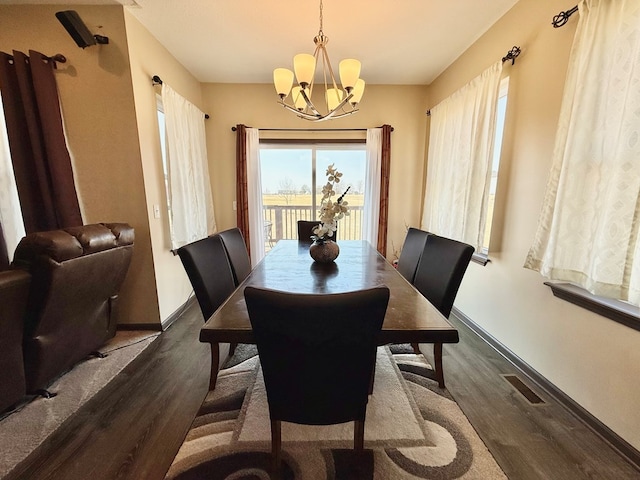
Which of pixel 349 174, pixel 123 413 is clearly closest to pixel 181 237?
pixel 123 413

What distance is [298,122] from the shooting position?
11.8 feet

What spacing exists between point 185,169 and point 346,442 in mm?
2814

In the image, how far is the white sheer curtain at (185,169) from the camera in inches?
103

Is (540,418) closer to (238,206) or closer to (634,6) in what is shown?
(634,6)

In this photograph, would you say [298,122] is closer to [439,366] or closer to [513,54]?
[513,54]

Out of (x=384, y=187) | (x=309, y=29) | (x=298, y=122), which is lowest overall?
(x=384, y=187)

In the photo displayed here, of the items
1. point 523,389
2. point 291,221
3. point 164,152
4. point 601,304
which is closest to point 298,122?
point 291,221

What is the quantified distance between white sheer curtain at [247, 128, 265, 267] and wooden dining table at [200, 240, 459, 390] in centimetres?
141

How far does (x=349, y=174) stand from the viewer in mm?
Result: 3836

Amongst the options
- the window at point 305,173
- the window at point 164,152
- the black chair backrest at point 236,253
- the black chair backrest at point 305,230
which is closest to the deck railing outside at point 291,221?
the window at point 305,173

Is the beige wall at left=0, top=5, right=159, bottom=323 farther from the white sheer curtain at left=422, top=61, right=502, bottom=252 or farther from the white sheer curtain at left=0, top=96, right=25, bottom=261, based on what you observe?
the white sheer curtain at left=422, top=61, right=502, bottom=252

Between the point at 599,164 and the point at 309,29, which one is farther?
the point at 309,29

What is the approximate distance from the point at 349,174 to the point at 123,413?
3.40 meters

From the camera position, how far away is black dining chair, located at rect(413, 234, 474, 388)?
150cm
